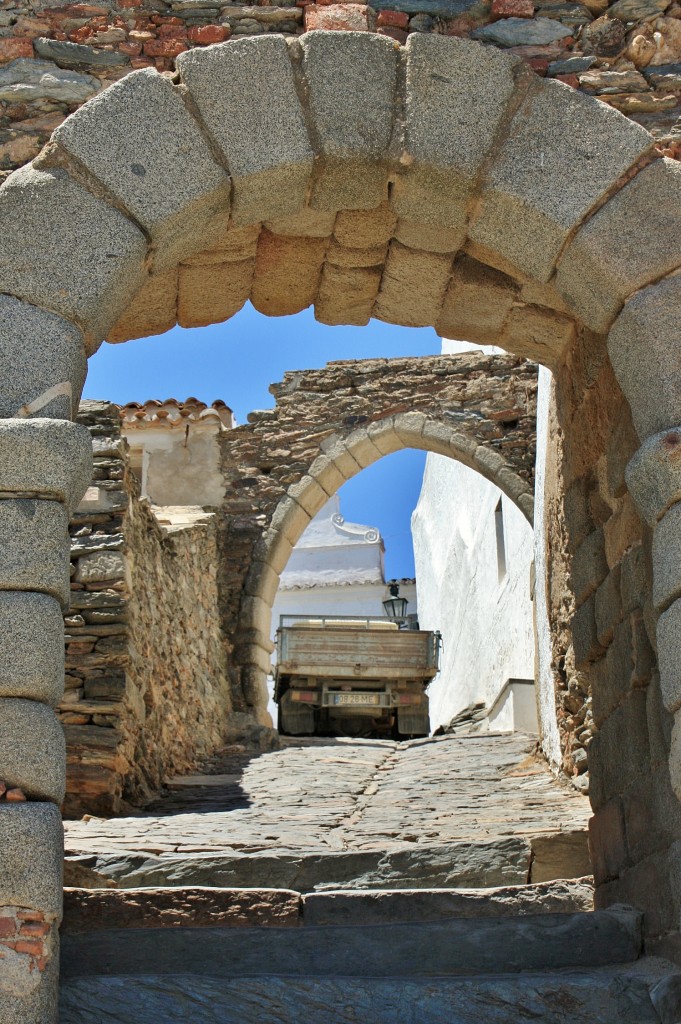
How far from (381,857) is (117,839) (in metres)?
1.36

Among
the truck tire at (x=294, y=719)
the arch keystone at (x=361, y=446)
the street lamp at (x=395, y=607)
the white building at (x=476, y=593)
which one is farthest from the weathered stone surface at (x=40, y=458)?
the street lamp at (x=395, y=607)

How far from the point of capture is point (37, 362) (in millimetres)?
3518

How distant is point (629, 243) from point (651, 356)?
39cm

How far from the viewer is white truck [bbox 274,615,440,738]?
1383 cm

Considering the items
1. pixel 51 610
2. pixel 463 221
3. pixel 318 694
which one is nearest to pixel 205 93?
pixel 463 221

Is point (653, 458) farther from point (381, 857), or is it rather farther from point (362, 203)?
point (381, 857)

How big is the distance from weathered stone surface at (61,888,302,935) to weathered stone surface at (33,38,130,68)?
2697mm

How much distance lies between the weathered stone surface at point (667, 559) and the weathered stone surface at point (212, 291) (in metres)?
1.90

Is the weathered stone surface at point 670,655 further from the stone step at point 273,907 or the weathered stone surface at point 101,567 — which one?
the weathered stone surface at point 101,567

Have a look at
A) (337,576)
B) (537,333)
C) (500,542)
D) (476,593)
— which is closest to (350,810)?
(537,333)

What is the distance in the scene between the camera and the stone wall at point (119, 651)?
6.69m

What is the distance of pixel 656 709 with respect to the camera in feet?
12.0

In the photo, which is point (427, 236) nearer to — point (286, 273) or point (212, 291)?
point (286, 273)

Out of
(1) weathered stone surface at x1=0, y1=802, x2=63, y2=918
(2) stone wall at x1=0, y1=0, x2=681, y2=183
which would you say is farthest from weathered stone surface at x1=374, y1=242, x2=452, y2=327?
(1) weathered stone surface at x1=0, y1=802, x2=63, y2=918
